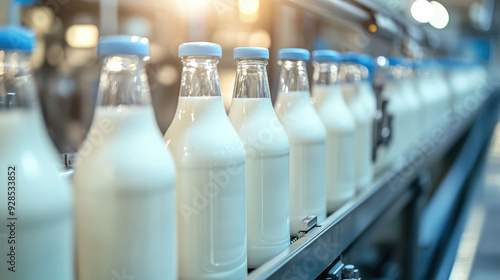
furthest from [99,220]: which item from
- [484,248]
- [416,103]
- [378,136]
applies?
[484,248]

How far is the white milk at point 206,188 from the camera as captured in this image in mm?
526

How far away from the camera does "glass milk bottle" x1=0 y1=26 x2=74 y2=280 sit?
366 mm

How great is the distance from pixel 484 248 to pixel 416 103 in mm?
732

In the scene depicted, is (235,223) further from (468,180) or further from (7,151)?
(468,180)

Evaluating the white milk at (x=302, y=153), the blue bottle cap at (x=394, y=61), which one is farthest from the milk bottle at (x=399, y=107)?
the white milk at (x=302, y=153)

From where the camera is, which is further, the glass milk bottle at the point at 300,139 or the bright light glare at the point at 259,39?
the bright light glare at the point at 259,39

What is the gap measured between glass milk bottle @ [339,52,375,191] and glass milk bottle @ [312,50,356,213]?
0.11 m

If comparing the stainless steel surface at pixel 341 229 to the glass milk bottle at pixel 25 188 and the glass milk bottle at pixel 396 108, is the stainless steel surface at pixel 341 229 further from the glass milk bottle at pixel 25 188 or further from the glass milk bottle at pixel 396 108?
the glass milk bottle at pixel 25 188

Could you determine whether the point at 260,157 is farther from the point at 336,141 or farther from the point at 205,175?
the point at 336,141

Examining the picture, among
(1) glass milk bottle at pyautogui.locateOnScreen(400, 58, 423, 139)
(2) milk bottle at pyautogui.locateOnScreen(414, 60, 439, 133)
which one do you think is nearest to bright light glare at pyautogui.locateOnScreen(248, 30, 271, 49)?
(2) milk bottle at pyautogui.locateOnScreen(414, 60, 439, 133)

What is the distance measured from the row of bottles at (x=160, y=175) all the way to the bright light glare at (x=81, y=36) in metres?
2.37

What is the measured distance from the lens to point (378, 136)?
1.19 metres

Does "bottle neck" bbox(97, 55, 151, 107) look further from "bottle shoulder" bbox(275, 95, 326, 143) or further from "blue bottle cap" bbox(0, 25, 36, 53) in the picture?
"bottle shoulder" bbox(275, 95, 326, 143)

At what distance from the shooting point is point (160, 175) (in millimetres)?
444
